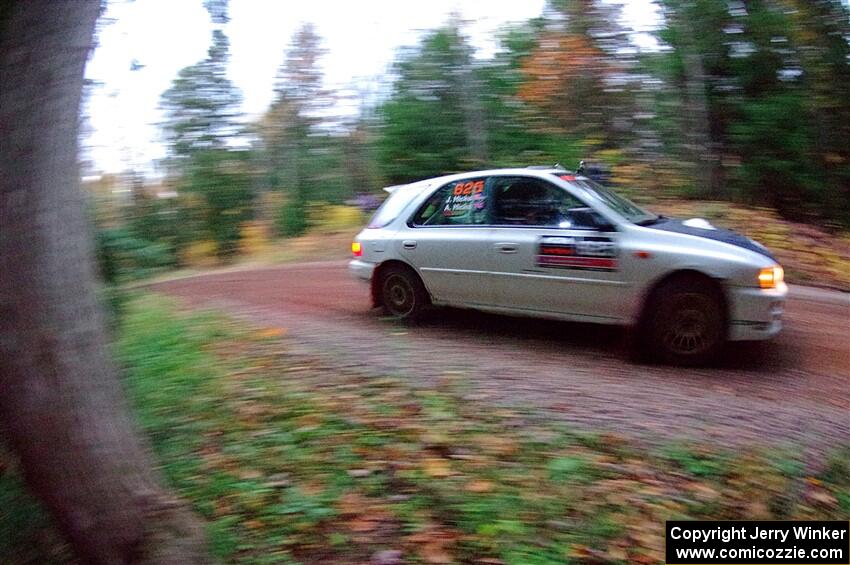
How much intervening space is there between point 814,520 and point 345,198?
1671cm

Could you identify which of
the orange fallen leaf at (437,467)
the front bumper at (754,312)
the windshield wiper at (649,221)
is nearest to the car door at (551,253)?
the windshield wiper at (649,221)

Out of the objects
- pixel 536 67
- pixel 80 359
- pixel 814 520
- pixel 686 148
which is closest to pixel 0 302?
pixel 80 359

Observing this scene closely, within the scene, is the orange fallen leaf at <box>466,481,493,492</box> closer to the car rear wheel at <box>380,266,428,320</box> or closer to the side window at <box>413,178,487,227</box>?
the side window at <box>413,178,487,227</box>

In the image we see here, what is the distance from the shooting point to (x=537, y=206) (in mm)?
6934

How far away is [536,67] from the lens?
16.4 metres

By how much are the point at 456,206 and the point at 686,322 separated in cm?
260

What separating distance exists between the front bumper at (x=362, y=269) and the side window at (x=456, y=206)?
30.6 inches

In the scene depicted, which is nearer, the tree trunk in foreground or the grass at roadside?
the tree trunk in foreground

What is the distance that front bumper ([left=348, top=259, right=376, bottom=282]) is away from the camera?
809 centimetres

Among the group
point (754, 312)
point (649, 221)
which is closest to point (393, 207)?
point (649, 221)

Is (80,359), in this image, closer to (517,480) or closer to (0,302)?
(0,302)

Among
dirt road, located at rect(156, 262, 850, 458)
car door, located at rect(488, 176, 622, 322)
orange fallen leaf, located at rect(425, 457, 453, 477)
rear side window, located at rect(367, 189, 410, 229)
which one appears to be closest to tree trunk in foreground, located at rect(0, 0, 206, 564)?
orange fallen leaf, located at rect(425, 457, 453, 477)

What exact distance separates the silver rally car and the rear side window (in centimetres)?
2

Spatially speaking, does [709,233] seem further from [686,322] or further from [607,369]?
[607,369]
